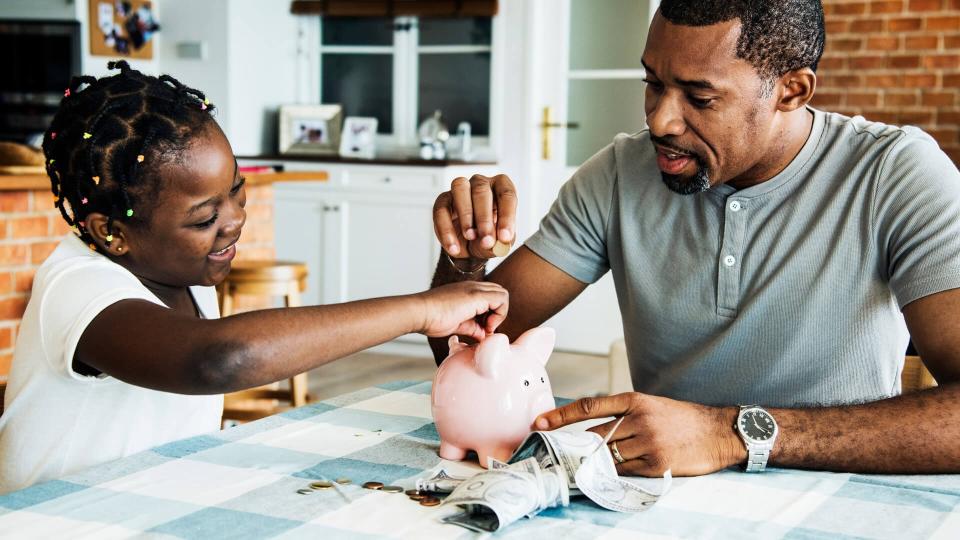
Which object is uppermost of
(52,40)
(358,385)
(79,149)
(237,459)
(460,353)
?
(52,40)

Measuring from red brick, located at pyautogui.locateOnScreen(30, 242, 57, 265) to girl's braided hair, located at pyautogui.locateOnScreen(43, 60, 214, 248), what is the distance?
189 cm

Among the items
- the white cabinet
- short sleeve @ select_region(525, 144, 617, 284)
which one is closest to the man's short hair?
short sleeve @ select_region(525, 144, 617, 284)

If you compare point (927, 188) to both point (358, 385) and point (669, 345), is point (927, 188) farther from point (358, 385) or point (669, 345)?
point (358, 385)

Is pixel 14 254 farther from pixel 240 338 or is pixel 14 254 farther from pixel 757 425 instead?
pixel 757 425

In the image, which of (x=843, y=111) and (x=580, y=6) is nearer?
(x=843, y=111)

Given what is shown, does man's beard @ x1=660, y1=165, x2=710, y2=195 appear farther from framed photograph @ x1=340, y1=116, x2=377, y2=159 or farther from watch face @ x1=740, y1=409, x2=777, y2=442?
framed photograph @ x1=340, y1=116, x2=377, y2=159

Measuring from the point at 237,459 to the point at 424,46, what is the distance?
483cm

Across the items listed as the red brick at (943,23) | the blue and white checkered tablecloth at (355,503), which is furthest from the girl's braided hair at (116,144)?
the red brick at (943,23)

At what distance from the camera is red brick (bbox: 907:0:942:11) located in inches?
176

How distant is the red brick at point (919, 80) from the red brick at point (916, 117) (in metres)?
0.11

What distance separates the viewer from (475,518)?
980 millimetres

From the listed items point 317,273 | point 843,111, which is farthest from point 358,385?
point 843,111

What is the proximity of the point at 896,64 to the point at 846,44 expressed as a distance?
0.24 meters

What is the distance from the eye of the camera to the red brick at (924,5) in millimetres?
4477
